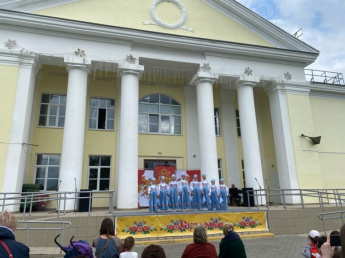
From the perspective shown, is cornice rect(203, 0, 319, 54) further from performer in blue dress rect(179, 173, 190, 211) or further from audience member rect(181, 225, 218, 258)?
audience member rect(181, 225, 218, 258)

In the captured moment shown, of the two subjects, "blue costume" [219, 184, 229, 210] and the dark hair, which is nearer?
the dark hair

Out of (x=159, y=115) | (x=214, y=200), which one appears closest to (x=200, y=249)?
(x=214, y=200)

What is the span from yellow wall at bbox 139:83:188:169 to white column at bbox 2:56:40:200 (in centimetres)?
594

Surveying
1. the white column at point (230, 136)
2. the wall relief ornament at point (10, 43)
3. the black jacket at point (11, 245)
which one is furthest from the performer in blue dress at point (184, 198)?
the wall relief ornament at point (10, 43)

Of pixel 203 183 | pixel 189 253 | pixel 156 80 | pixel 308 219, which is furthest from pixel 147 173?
pixel 189 253

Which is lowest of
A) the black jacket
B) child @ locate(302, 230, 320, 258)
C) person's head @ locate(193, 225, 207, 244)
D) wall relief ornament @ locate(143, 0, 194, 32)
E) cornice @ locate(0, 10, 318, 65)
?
child @ locate(302, 230, 320, 258)

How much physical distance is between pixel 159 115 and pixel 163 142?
172 centimetres

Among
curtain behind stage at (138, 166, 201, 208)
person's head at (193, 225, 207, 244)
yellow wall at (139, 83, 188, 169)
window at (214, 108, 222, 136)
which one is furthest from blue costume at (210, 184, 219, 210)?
person's head at (193, 225, 207, 244)

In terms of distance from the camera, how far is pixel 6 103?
1165 centimetres

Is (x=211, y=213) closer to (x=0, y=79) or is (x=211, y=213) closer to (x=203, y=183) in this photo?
(x=203, y=183)

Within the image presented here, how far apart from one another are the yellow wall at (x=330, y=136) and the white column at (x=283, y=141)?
10.2ft

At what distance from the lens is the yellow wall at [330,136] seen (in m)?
16.6

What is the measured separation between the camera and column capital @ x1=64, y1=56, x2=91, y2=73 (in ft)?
41.7

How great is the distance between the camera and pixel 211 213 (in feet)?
31.3
